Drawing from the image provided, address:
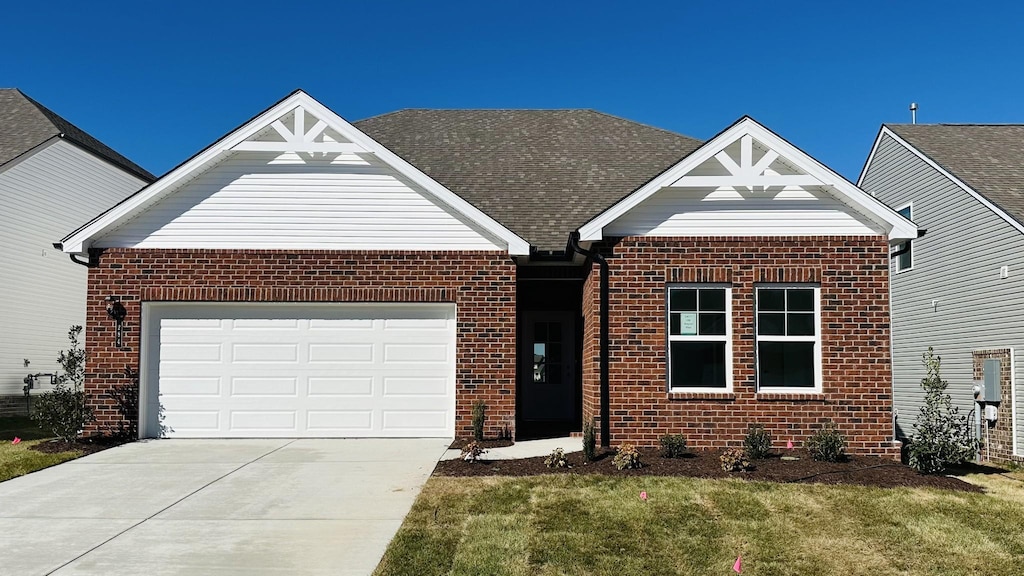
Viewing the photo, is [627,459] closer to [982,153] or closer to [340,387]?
[340,387]

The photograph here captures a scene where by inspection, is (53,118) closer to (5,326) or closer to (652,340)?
(5,326)

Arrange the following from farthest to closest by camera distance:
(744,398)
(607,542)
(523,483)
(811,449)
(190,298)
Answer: (190,298), (744,398), (811,449), (523,483), (607,542)

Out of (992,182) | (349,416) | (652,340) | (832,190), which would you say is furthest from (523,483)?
(992,182)

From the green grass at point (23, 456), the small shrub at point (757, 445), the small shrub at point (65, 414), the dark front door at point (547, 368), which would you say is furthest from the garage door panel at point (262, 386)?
the small shrub at point (757, 445)

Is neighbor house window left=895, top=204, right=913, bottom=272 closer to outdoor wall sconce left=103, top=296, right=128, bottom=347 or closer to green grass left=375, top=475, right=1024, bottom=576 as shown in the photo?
green grass left=375, top=475, right=1024, bottom=576

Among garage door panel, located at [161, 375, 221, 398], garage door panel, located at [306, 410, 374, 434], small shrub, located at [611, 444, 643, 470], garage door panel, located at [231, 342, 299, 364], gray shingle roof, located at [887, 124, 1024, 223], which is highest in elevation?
gray shingle roof, located at [887, 124, 1024, 223]

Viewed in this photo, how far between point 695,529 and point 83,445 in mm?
9048

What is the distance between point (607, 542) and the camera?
22.7ft

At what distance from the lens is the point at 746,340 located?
11.5 meters

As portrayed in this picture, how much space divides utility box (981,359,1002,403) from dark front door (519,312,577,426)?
7.35 metres

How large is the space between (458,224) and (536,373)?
4153mm

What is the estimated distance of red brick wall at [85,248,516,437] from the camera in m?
12.4

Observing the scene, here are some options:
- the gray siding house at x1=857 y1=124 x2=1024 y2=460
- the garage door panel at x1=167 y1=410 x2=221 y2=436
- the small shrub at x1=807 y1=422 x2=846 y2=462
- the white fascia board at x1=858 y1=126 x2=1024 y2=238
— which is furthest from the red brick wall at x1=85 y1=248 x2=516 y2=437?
the white fascia board at x1=858 y1=126 x2=1024 y2=238

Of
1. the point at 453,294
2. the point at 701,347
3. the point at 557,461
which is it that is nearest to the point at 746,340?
the point at 701,347
